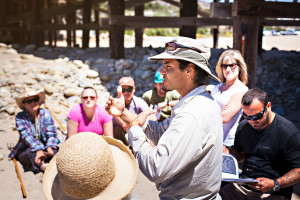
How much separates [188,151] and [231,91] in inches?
84.7

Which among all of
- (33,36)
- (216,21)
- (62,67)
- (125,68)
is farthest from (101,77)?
(33,36)

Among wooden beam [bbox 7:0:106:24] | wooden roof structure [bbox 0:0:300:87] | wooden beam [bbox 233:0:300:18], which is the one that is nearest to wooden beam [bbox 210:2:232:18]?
wooden roof structure [bbox 0:0:300:87]

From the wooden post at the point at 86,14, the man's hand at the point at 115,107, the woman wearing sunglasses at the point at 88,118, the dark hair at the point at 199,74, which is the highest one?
the wooden post at the point at 86,14

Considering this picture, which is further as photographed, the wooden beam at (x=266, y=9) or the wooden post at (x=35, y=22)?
the wooden post at (x=35, y=22)

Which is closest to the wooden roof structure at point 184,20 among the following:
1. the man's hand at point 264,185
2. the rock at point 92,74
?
the rock at point 92,74

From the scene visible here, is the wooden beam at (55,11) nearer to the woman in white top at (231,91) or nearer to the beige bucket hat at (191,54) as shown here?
the woman in white top at (231,91)

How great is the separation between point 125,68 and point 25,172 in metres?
4.90

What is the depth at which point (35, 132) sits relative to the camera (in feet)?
15.5

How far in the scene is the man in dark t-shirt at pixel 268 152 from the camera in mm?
2674

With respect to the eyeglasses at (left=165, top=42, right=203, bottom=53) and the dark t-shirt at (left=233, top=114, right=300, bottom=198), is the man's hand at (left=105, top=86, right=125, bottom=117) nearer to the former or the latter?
the eyeglasses at (left=165, top=42, right=203, bottom=53)

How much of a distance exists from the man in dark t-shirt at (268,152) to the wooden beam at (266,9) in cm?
278

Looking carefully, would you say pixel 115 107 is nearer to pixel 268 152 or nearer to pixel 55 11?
pixel 268 152

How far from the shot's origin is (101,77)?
865 centimetres

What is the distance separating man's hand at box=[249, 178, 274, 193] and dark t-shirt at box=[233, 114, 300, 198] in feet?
0.41
